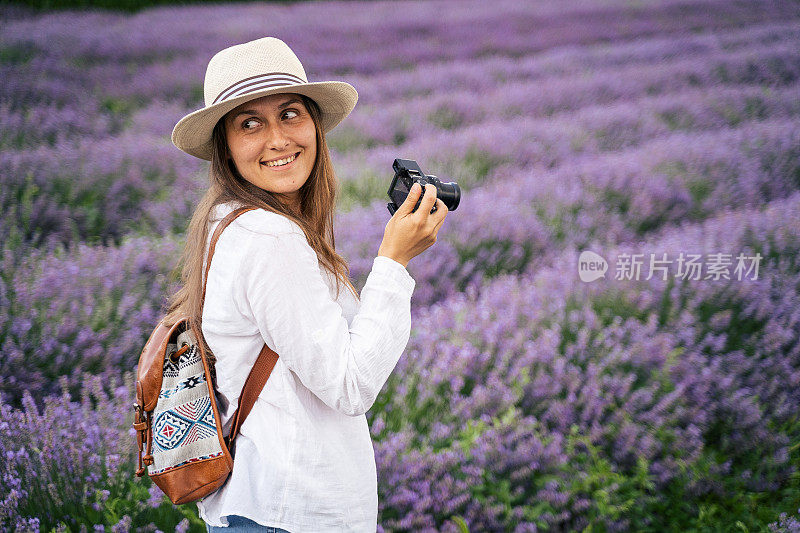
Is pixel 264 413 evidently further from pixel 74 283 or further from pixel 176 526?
pixel 74 283

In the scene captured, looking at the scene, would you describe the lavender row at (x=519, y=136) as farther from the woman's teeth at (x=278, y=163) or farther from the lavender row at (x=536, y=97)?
the woman's teeth at (x=278, y=163)

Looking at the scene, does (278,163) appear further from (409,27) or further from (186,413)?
(409,27)

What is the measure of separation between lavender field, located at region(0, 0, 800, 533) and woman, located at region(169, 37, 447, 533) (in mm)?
977

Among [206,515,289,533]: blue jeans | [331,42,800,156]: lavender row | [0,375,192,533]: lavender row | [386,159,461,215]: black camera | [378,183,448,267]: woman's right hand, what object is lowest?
[0,375,192,533]: lavender row

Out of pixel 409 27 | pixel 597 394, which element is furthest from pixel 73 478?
pixel 409 27

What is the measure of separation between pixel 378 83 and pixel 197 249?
7.41 ft

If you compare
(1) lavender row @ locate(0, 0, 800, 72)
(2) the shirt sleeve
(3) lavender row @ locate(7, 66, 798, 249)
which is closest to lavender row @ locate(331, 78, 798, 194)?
(3) lavender row @ locate(7, 66, 798, 249)

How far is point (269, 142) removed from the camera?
3.82 ft

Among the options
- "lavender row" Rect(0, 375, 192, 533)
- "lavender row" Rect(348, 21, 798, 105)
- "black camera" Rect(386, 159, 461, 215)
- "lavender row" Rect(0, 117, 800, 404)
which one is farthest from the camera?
"lavender row" Rect(348, 21, 798, 105)

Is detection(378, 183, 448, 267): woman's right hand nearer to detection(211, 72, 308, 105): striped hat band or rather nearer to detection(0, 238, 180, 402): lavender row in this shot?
detection(211, 72, 308, 105): striped hat band

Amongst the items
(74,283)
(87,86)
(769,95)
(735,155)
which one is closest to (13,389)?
(74,283)

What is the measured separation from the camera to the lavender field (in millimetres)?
2238

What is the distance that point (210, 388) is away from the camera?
1.17 meters

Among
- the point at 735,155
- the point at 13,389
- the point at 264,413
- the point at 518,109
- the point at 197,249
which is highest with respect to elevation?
the point at 518,109
